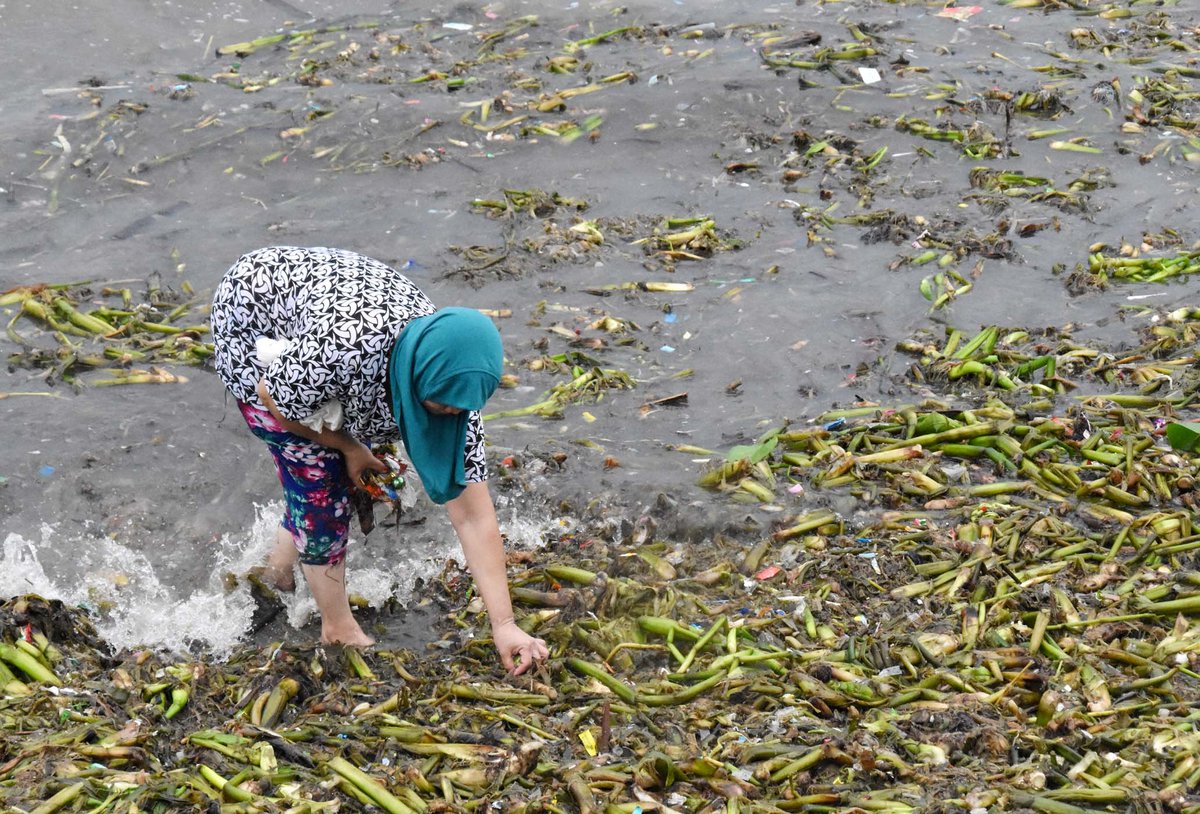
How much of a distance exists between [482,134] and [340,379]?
5225mm

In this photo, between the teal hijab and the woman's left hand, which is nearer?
the teal hijab

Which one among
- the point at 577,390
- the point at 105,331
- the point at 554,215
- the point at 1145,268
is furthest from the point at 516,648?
the point at 1145,268

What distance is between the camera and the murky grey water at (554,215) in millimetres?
4625

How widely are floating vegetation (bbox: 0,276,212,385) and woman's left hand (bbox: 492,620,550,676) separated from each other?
258 cm

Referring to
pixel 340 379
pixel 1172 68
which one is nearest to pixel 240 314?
pixel 340 379

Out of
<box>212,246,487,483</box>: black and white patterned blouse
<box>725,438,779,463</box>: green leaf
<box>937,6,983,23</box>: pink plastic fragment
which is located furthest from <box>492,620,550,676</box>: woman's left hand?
<box>937,6,983,23</box>: pink plastic fragment

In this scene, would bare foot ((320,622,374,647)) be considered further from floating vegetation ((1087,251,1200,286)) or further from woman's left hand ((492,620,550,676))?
floating vegetation ((1087,251,1200,286))

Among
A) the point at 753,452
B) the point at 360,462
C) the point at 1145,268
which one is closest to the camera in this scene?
the point at 360,462

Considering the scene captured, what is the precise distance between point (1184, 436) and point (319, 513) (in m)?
3.11

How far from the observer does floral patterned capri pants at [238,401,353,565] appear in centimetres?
346

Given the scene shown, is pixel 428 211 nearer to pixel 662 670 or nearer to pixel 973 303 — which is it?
pixel 973 303

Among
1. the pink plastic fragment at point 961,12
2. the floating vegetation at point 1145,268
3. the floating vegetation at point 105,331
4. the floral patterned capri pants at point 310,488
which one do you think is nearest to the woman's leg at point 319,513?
the floral patterned capri pants at point 310,488

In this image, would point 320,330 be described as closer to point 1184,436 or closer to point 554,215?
point 1184,436

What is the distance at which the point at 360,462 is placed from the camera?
3.54 meters
